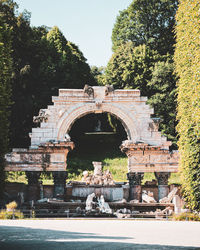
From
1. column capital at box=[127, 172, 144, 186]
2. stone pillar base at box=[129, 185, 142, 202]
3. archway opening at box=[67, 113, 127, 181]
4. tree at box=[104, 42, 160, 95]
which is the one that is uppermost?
tree at box=[104, 42, 160, 95]

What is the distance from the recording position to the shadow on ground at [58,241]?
609 cm

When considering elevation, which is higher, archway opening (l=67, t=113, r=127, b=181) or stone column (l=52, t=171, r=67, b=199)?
archway opening (l=67, t=113, r=127, b=181)

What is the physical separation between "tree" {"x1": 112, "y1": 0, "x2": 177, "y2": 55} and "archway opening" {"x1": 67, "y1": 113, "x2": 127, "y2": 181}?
9305 millimetres

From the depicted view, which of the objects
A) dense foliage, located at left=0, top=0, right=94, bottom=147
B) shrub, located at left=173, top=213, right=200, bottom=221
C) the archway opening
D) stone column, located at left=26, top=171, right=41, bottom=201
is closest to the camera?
shrub, located at left=173, top=213, right=200, bottom=221

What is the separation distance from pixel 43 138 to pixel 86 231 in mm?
7940

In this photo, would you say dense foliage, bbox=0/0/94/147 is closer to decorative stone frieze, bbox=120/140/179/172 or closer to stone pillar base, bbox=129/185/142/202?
decorative stone frieze, bbox=120/140/179/172

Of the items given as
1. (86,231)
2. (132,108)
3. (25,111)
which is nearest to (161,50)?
(25,111)

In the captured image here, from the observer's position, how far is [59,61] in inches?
1187

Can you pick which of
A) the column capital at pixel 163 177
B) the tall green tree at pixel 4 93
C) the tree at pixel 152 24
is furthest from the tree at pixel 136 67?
the tall green tree at pixel 4 93

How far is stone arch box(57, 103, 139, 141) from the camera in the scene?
15.7 metres

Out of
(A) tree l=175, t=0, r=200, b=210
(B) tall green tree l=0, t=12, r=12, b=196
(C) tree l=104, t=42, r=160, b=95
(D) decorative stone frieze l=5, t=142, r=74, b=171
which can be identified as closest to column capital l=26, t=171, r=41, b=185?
(D) decorative stone frieze l=5, t=142, r=74, b=171

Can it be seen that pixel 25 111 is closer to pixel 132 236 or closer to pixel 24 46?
pixel 24 46

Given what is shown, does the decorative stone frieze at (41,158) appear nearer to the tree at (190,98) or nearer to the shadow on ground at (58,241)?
the tree at (190,98)

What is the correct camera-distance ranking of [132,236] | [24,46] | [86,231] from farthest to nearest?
[24,46]
[86,231]
[132,236]
